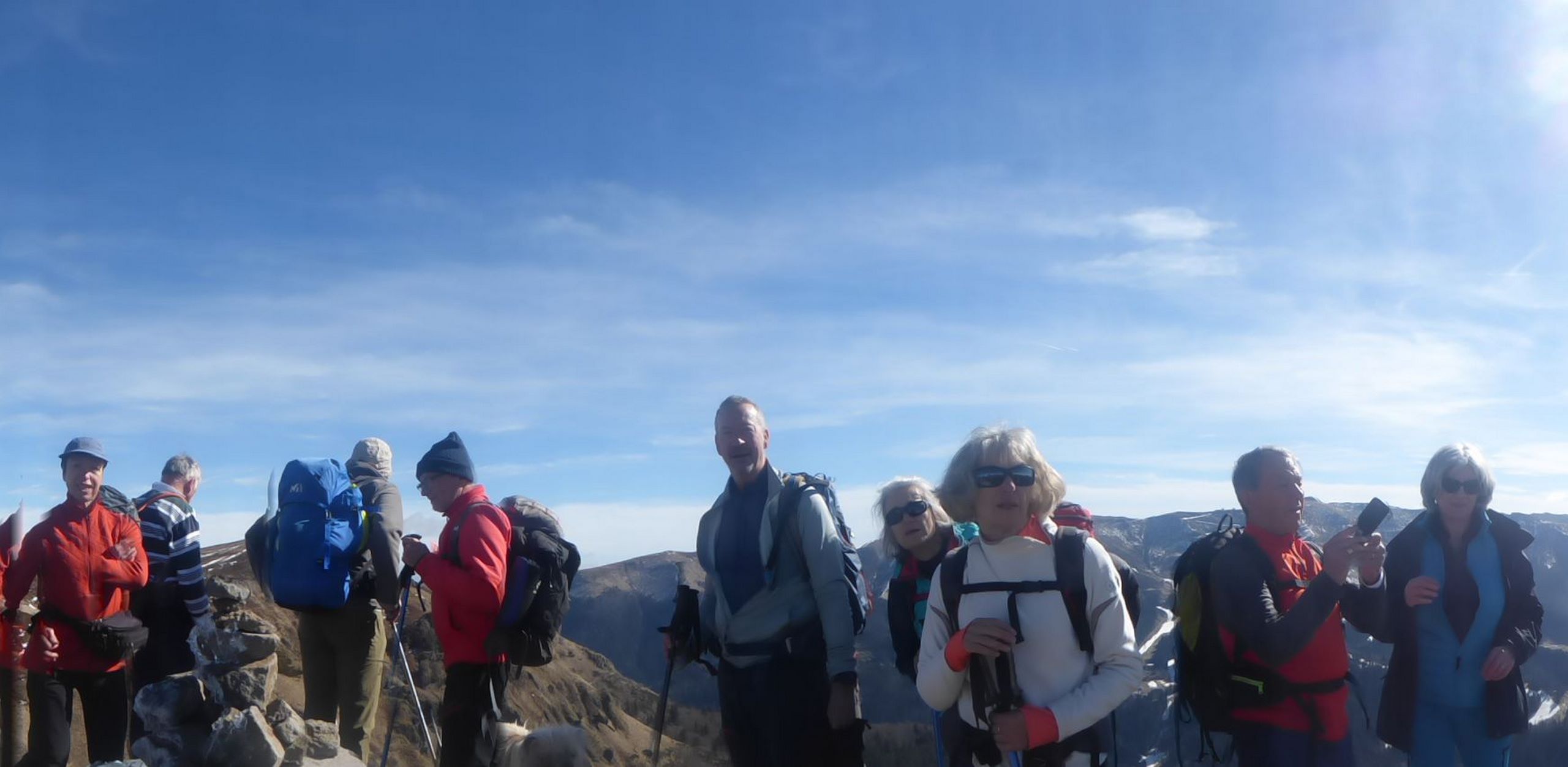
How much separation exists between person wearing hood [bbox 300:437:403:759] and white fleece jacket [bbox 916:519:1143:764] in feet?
13.4

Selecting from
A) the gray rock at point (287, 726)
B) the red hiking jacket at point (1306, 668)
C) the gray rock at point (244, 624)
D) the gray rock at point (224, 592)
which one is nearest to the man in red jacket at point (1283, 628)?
the red hiking jacket at point (1306, 668)

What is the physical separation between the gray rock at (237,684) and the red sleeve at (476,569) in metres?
2.33

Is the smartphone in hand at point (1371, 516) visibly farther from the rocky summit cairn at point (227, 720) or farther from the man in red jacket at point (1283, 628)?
the rocky summit cairn at point (227, 720)

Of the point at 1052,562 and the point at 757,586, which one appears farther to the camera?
the point at 757,586

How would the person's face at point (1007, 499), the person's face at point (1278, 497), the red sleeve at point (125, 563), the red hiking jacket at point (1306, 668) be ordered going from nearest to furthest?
the person's face at point (1007, 499)
the red hiking jacket at point (1306, 668)
the person's face at point (1278, 497)
the red sleeve at point (125, 563)

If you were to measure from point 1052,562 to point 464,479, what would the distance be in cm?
340

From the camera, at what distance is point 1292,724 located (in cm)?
425

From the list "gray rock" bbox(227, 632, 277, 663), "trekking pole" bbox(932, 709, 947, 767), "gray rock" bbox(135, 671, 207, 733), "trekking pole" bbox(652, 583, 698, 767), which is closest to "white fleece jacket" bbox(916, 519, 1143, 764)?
"trekking pole" bbox(932, 709, 947, 767)

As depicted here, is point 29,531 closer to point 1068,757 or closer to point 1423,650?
point 1068,757

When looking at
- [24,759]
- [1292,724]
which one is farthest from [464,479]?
[1292,724]

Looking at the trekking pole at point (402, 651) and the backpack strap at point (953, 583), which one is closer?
the backpack strap at point (953, 583)

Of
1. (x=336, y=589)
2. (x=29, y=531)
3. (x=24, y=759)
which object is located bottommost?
(x=24, y=759)

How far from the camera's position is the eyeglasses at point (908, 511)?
513 cm

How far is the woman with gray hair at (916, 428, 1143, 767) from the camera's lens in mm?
3326
